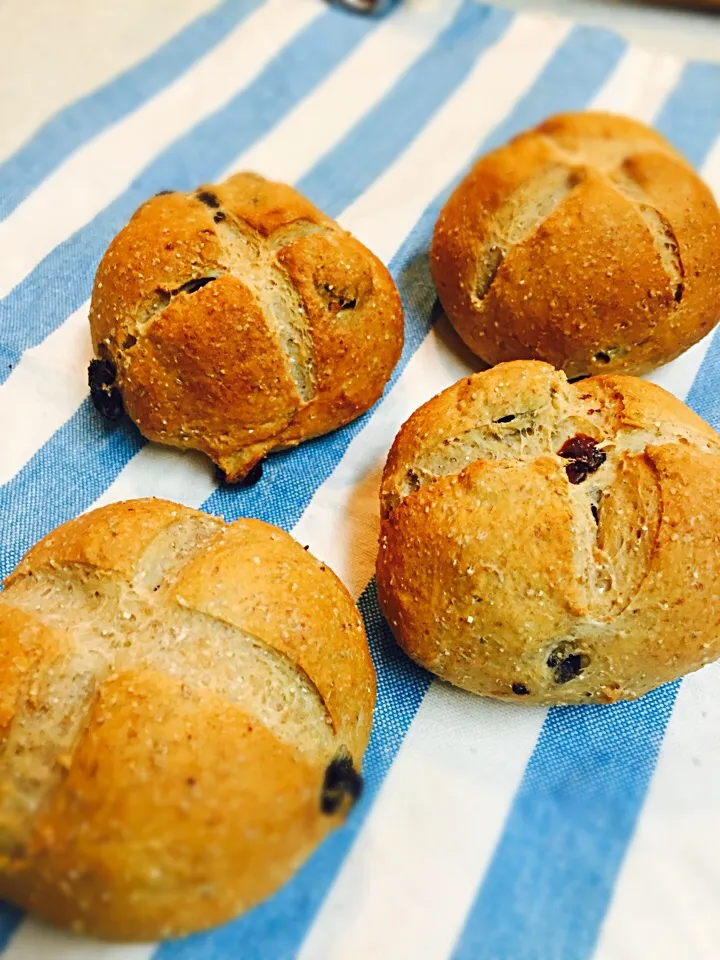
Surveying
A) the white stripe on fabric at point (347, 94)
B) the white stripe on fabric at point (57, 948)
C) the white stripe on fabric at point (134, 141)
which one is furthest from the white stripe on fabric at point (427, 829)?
the white stripe on fabric at point (347, 94)

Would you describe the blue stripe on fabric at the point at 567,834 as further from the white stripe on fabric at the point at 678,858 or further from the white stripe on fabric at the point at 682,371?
the white stripe on fabric at the point at 682,371

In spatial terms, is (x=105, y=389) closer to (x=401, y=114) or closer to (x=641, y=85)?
(x=401, y=114)

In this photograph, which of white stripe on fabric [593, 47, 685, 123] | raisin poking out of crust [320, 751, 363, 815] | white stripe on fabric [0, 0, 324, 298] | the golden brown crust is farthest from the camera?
white stripe on fabric [593, 47, 685, 123]

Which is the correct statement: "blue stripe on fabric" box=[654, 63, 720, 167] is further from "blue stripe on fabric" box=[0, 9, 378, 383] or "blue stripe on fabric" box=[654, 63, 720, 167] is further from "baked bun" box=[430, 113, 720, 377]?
"blue stripe on fabric" box=[0, 9, 378, 383]

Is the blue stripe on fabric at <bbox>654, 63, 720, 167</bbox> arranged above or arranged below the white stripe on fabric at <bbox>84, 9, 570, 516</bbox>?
below

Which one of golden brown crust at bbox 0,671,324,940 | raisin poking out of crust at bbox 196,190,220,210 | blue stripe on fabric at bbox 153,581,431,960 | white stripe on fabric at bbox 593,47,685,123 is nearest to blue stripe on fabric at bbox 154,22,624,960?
blue stripe on fabric at bbox 153,581,431,960

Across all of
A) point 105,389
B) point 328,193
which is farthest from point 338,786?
point 328,193

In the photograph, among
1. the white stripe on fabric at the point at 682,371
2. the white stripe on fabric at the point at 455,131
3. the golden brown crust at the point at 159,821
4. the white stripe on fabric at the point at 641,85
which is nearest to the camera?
the golden brown crust at the point at 159,821

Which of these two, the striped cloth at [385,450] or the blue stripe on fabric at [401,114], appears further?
the blue stripe on fabric at [401,114]

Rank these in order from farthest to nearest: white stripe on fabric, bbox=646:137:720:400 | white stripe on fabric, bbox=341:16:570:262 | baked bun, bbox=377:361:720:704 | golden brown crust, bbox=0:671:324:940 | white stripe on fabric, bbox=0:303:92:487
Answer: white stripe on fabric, bbox=341:16:570:262 → white stripe on fabric, bbox=646:137:720:400 → white stripe on fabric, bbox=0:303:92:487 → baked bun, bbox=377:361:720:704 → golden brown crust, bbox=0:671:324:940
